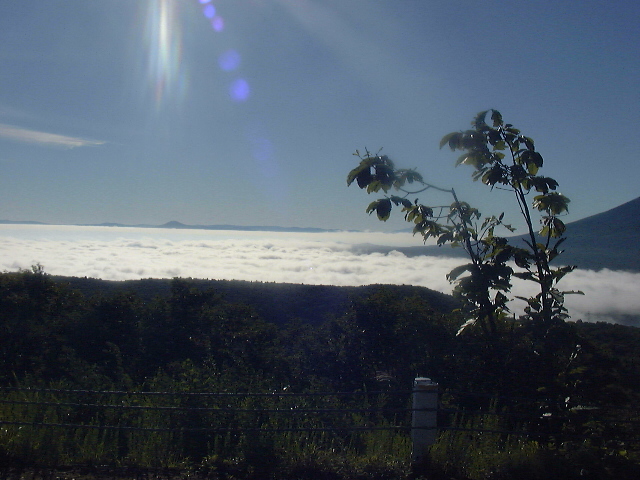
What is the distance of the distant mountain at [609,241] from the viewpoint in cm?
10838

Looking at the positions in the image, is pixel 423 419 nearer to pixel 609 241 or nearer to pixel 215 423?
pixel 215 423

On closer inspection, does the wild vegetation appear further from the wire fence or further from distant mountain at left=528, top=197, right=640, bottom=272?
distant mountain at left=528, top=197, right=640, bottom=272

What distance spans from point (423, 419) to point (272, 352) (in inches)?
408

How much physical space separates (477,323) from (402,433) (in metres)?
1.43

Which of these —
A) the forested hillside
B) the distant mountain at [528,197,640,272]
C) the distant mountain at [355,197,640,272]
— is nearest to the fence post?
the forested hillside

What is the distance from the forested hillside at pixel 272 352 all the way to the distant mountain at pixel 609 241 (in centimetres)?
9516

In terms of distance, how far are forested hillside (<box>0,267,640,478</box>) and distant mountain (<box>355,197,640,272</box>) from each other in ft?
312

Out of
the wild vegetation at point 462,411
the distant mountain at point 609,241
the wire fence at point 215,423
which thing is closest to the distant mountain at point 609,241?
the distant mountain at point 609,241

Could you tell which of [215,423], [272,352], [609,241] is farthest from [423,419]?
[609,241]

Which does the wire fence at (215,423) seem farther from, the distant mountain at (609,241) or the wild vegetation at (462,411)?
the distant mountain at (609,241)

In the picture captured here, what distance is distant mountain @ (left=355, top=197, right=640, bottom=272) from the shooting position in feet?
356

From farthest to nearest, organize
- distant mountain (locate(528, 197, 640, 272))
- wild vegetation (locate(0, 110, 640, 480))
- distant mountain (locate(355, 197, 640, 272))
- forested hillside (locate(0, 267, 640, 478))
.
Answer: distant mountain (locate(528, 197, 640, 272)) < distant mountain (locate(355, 197, 640, 272)) < forested hillside (locate(0, 267, 640, 478)) < wild vegetation (locate(0, 110, 640, 480))

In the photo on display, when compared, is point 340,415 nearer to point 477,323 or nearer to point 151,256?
point 477,323

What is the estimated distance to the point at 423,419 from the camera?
15.4ft
